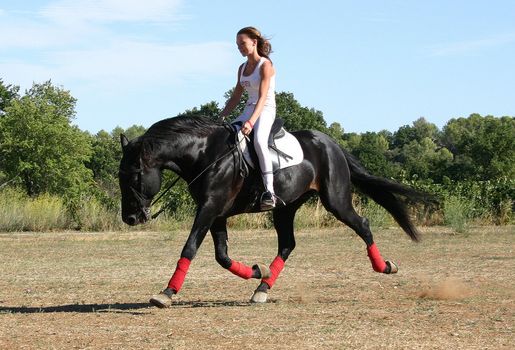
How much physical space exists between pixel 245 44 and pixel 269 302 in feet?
9.59

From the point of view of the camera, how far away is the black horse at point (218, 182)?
902 centimetres

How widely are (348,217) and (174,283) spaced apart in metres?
2.45

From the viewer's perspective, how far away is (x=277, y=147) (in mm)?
9734

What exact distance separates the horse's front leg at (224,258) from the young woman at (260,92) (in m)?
0.57

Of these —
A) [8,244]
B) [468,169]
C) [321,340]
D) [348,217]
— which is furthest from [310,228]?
[468,169]

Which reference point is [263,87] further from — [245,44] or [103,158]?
[103,158]

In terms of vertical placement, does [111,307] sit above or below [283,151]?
below

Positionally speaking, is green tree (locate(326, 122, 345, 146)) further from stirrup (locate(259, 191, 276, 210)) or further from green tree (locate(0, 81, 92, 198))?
stirrup (locate(259, 191, 276, 210))

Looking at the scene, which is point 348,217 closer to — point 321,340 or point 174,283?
point 174,283

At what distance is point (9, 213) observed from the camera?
2798cm

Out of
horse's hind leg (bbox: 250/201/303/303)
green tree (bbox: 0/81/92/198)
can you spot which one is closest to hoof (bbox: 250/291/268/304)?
horse's hind leg (bbox: 250/201/303/303)

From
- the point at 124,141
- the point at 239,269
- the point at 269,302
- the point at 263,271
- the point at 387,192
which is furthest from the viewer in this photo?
the point at 387,192

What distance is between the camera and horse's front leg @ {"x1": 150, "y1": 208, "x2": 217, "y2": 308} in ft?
29.2

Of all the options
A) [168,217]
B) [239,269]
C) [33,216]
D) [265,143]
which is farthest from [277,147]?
[33,216]
